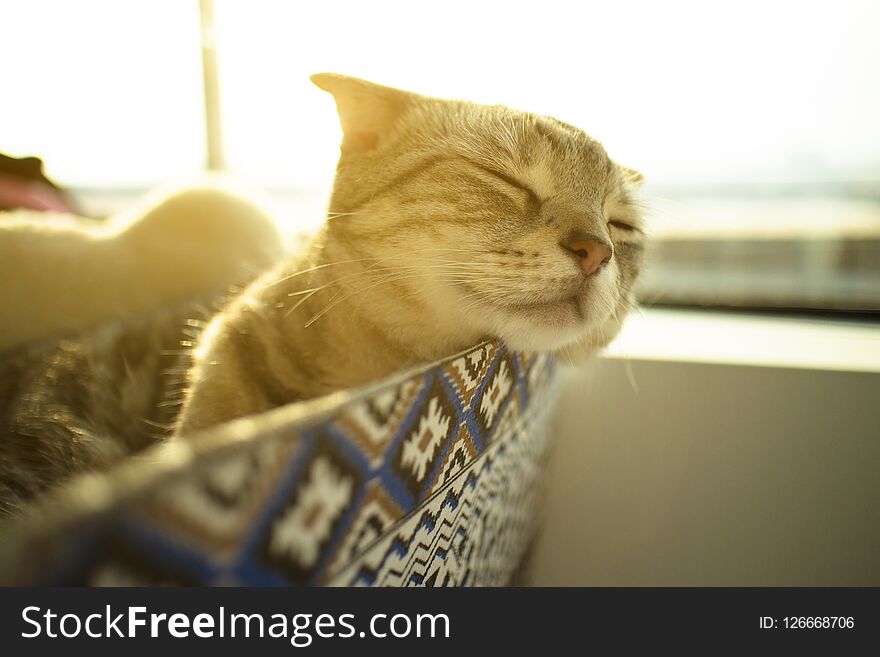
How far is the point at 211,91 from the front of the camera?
1.96 meters

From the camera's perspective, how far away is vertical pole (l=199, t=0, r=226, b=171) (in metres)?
→ 1.90

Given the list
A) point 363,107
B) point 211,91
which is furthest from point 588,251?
point 211,91

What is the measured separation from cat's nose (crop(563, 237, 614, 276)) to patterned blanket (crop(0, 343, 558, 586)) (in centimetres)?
18

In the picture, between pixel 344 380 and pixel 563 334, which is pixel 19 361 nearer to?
pixel 344 380

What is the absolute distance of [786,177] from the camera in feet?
4.75

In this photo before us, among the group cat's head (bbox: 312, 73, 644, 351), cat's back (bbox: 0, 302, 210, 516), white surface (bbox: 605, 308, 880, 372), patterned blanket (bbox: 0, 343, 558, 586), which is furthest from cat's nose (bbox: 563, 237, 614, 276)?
cat's back (bbox: 0, 302, 210, 516)

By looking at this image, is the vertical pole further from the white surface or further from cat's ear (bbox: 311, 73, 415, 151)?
the white surface

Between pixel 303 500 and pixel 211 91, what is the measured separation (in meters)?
2.00

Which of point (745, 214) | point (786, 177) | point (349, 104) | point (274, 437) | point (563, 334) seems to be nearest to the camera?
point (274, 437)

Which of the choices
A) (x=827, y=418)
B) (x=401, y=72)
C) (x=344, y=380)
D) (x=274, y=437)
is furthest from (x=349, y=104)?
(x=827, y=418)

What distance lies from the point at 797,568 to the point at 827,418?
28 cm

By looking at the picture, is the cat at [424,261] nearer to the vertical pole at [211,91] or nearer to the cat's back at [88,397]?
the cat's back at [88,397]

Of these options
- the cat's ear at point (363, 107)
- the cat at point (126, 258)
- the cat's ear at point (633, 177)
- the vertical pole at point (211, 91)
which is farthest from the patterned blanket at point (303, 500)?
the vertical pole at point (211, 91)

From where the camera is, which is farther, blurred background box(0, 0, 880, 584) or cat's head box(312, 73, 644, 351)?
blurred background box(0, 0, 880, 584)
